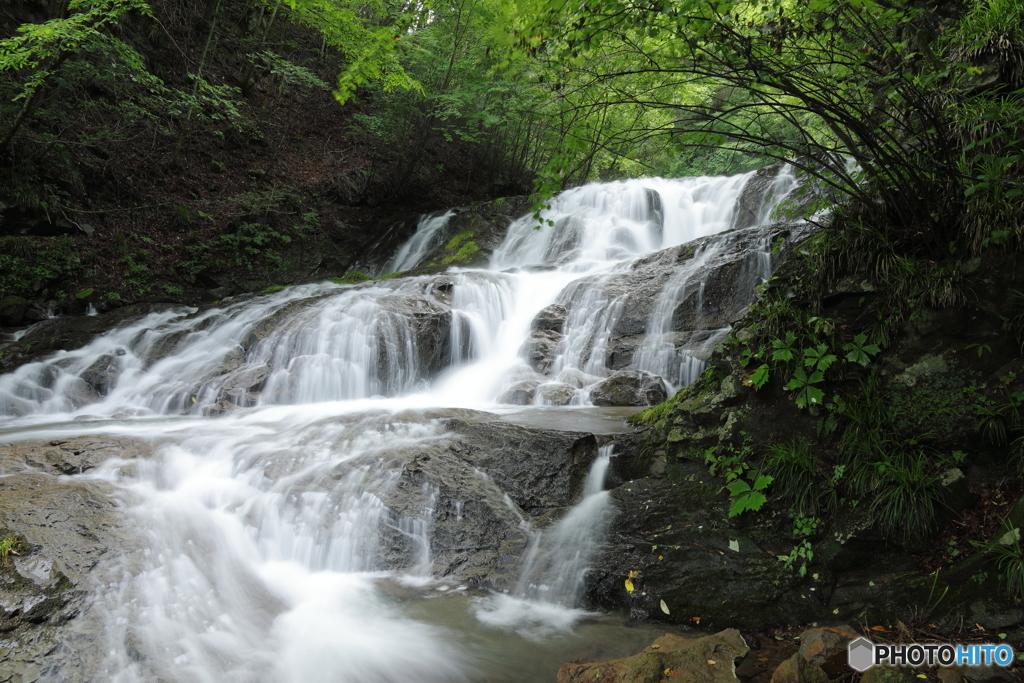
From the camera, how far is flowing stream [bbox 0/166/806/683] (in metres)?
3.22

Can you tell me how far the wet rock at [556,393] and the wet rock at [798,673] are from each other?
473 cm

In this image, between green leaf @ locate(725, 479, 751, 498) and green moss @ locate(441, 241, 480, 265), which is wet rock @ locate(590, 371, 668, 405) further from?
green moss @ locate(441, 241, 480, 265)

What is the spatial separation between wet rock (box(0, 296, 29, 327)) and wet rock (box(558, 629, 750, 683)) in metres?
11.2

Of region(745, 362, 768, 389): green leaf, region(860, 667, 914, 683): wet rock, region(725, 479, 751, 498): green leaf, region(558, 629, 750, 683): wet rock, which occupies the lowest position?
region(558, 629, 750, 683): wet rock

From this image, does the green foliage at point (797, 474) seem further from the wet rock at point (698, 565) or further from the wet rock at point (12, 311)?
the wet rock at point (12, 311)

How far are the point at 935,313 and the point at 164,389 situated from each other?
8.97 meters

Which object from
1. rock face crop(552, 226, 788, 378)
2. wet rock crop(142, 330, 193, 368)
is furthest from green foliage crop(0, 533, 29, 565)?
rock face crop(552, 226, 788, 378)

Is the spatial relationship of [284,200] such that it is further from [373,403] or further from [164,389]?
[373,403]

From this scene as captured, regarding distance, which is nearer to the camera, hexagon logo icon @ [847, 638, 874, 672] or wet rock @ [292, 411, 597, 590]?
hexagon logo icon @ [847, 638, 874, 672]

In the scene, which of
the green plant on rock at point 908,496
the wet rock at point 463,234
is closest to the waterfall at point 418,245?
the wet rock at point 463,234

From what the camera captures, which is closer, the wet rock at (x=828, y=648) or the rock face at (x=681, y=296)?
the wet rock at (x=828, y=648)

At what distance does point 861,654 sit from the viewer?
104 inches

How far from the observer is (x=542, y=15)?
10.7 feet

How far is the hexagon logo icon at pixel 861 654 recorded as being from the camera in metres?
2.56
